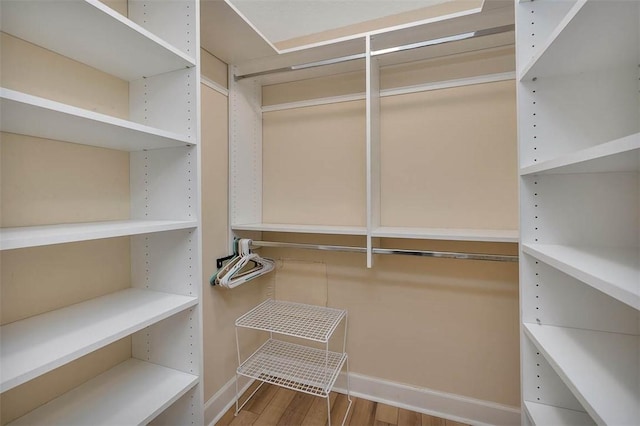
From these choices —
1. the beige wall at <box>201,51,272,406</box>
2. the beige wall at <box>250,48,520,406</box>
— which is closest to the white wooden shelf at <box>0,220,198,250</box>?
the beige wall at <box>201,51,272,406</box>

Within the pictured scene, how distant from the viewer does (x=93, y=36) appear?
936mm

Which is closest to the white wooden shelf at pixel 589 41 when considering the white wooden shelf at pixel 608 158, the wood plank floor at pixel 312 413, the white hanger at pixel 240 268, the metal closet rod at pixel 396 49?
the white wooden shelf at pixel 608 158

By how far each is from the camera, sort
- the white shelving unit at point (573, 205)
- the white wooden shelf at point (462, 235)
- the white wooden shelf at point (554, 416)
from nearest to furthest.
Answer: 1. the white shelving unit at point (573, 205)
2. the white wooden shelf at point (554, 416)
3. the white wooden shelf at point (462, 235)

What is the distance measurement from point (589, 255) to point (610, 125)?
0.45m

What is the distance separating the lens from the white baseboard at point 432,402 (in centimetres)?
162

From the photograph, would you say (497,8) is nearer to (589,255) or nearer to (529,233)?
(529,233)

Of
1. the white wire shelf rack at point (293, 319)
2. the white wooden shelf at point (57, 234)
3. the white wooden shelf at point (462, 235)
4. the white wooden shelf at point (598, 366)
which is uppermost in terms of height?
the white wooden shelf at point (57, 234)

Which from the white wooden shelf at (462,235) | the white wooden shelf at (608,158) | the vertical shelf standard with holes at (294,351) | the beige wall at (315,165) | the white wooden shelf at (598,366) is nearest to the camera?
the white wooden shelf at (608,158)

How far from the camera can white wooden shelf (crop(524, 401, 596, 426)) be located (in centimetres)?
91

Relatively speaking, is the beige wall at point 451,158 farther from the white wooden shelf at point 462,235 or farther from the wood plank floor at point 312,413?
the wood plank floor at point 312,413

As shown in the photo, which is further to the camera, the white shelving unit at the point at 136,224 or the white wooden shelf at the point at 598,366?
the white shelving unit at the point at 136,224

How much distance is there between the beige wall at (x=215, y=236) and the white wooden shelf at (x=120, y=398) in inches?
20.0

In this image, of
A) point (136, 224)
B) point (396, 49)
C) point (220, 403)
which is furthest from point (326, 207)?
point (220, 403)

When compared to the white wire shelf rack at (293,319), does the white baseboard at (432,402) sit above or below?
below
